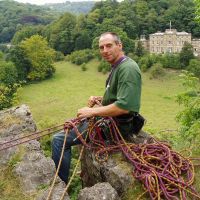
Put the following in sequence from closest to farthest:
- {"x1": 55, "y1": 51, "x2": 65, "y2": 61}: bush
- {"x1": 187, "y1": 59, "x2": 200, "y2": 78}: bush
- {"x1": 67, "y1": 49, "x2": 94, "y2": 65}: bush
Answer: {"x1": 187, "y1": 59, "x2": 200, "y2": 78}: bush < {"x1": 67, "y1": 49, "x2": 94, "y2": 65}: bush < {"x1": 55, "y1": 51, "x2": 65, "y2": 61}: bush

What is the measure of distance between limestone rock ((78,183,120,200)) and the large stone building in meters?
109

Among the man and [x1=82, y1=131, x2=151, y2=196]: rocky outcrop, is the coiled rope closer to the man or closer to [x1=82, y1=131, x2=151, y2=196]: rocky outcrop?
[x1=82, y1=131, x2=151, y2=196]: rocky outcrop

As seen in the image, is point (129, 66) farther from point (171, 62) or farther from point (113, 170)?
point (171, 62)

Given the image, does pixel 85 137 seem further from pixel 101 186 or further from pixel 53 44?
pixel 53 44

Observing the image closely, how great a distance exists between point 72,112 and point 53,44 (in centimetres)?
5674

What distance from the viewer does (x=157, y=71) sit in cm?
8350

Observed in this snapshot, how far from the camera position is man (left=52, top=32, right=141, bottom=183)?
6113mm

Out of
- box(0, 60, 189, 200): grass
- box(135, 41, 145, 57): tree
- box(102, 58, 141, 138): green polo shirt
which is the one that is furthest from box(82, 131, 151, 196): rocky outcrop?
box(135, 41, 145, 57): tree

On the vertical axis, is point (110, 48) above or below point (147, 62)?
above

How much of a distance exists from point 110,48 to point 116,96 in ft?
2.71

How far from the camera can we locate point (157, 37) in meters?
115

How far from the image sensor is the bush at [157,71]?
3282 inches

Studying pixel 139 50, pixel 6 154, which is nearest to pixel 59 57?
pixel 139 50

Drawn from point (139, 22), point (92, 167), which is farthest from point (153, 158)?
point (139, 22)
